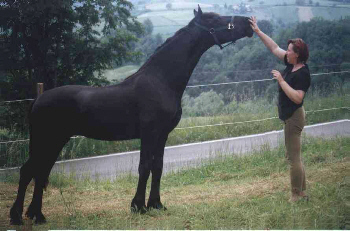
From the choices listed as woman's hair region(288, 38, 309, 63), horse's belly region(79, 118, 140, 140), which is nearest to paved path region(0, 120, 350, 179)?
horse's belly region(79, 118, 140, 140)

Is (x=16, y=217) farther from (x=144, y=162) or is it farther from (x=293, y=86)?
(x=293, y=86)

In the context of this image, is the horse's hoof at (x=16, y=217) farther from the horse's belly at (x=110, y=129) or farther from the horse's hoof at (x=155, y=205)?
the horse's hoof at (x=155, y=205)

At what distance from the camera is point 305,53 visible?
19.6ft

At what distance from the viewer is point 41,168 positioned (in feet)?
20.2

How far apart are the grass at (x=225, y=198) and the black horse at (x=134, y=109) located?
0.52 metres

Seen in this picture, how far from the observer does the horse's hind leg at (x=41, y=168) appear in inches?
242

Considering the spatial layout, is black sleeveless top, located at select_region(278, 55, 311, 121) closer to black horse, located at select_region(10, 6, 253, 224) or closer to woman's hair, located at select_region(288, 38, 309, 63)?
woman's hair, located at select_region(288, 38, 309, 63)

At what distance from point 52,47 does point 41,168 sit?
409 inches

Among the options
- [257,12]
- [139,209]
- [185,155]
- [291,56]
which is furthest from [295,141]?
[257,12]

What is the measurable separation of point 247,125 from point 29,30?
8.05 meters

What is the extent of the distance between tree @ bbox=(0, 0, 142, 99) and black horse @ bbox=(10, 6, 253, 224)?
31.1 feet

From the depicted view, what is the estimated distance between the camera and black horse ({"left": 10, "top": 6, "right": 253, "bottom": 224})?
19.8 ft

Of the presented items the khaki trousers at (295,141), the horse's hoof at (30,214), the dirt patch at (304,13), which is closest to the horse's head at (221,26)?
the khaki trousers at (295,141)

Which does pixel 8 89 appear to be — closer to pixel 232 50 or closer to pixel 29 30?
pixel 29 30
